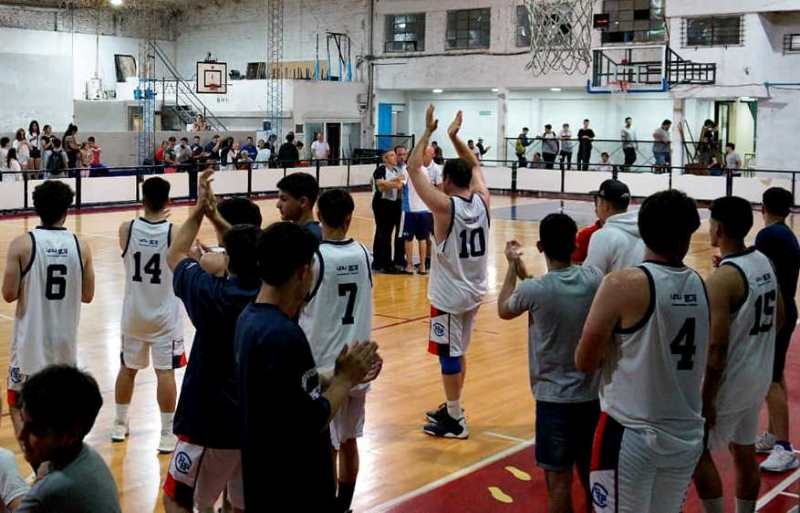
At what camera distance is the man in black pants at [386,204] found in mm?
14344

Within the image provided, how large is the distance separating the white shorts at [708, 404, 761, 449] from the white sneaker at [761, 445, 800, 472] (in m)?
1.42

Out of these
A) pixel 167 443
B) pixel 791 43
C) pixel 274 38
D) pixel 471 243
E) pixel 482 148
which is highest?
pixel 274 38

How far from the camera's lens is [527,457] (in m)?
7.00

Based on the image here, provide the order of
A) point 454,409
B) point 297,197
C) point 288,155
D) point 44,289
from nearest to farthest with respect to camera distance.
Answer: point 297,197, point 44,289, point 454,409, point 288,155

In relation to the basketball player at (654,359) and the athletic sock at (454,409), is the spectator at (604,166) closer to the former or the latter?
the athletic sock at (454,409)

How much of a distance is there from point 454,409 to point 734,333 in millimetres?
2872

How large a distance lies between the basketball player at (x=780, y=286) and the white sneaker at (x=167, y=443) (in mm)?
3847

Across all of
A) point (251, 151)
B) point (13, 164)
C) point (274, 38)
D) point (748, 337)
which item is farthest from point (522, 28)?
point (748, 337)

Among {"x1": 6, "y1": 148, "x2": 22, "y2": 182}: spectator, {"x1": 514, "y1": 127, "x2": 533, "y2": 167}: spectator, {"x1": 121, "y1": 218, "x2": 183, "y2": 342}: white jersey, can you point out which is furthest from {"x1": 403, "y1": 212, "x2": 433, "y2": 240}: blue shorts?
{"x1": 514, "y1": 127, "x2": 533, "y2": 167}: spectator

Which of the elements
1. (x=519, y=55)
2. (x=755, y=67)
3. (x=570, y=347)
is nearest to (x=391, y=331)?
(x=570, y=347)

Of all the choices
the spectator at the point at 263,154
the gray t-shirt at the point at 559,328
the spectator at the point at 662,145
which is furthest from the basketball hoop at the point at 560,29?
the gray t-shirt at the point at 559,328

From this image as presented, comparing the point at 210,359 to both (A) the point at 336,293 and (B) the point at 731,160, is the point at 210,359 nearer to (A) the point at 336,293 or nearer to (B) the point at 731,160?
(A) the point at 336,293

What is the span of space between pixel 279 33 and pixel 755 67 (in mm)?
17803

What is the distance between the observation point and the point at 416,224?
14.5 m
